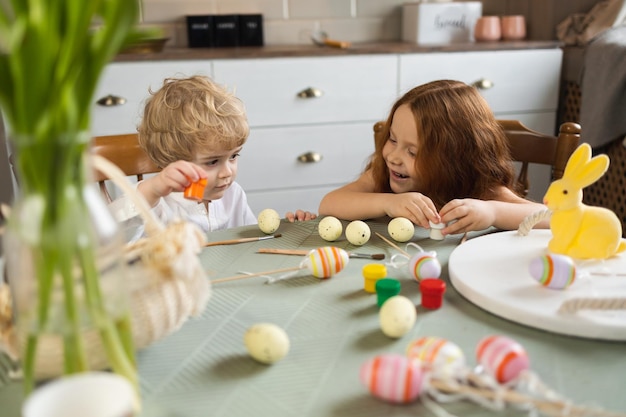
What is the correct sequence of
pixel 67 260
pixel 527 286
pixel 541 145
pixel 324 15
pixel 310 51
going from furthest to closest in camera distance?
pixel 324 15 → pixel 310 51 → pixel 541 145 → pixel 527 286 → pixel 67 260

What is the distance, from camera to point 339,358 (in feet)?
2.46

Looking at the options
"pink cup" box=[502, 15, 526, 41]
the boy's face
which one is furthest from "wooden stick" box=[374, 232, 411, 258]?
"pink cup" box=[502, 15, 526, 41]

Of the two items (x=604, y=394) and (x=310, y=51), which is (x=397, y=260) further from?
(x=310, y=51)

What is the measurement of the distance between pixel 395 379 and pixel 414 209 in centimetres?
59

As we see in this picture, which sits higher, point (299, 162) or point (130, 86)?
point (130, 86)

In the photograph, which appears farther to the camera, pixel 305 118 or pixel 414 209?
pixel 305 118

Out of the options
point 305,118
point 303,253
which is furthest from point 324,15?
point 303,253

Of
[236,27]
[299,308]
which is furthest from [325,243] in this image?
[236,27]

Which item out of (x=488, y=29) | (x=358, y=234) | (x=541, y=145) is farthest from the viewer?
(x=488, y=29)

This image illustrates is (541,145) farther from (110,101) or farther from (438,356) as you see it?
(110,101)

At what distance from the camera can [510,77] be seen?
2.67m

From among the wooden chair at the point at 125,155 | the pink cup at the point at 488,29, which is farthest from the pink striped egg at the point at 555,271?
the pink cup at the point at 488,29

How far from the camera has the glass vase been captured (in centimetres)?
53

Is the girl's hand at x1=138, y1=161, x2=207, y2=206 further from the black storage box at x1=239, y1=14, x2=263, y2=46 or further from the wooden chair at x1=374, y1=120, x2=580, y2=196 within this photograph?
the black storage box at x1=239, y1=14, x2=263, y2=46
